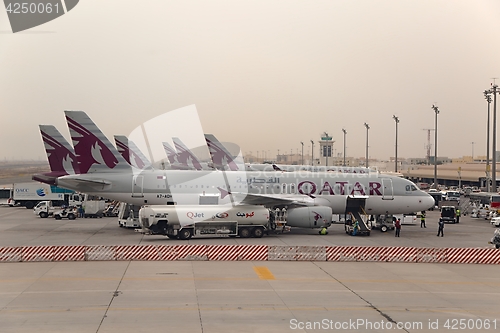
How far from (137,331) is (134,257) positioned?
13.5 meters

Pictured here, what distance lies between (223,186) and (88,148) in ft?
37.4

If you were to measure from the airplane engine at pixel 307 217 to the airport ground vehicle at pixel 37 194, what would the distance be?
39741 millimetres

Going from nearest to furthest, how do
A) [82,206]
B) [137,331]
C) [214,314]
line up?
1. [137,331]
2. [214,314]
3. [82,206]

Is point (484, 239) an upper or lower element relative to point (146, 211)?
lower

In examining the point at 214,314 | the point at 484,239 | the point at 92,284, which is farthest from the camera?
the point at 484,239

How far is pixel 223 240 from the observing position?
131 feet

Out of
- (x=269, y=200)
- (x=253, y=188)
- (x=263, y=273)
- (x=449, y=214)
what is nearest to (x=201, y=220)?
(x=269, y=200)

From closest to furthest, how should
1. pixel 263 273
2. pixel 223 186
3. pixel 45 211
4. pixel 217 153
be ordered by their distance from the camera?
pixel 263 273
pixel 223 186
pixel 45 211
pixel 217 153

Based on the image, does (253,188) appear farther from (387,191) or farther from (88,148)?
(88,148)

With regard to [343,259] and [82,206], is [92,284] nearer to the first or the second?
[343,259]

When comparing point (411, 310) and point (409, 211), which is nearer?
point (411, 310)

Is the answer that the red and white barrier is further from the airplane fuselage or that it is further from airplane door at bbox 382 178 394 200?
airplane door at bbox 382 178 394 200

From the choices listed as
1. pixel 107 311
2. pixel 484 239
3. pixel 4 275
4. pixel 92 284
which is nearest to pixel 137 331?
pixel 107 311

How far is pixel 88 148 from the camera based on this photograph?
1784 inches
